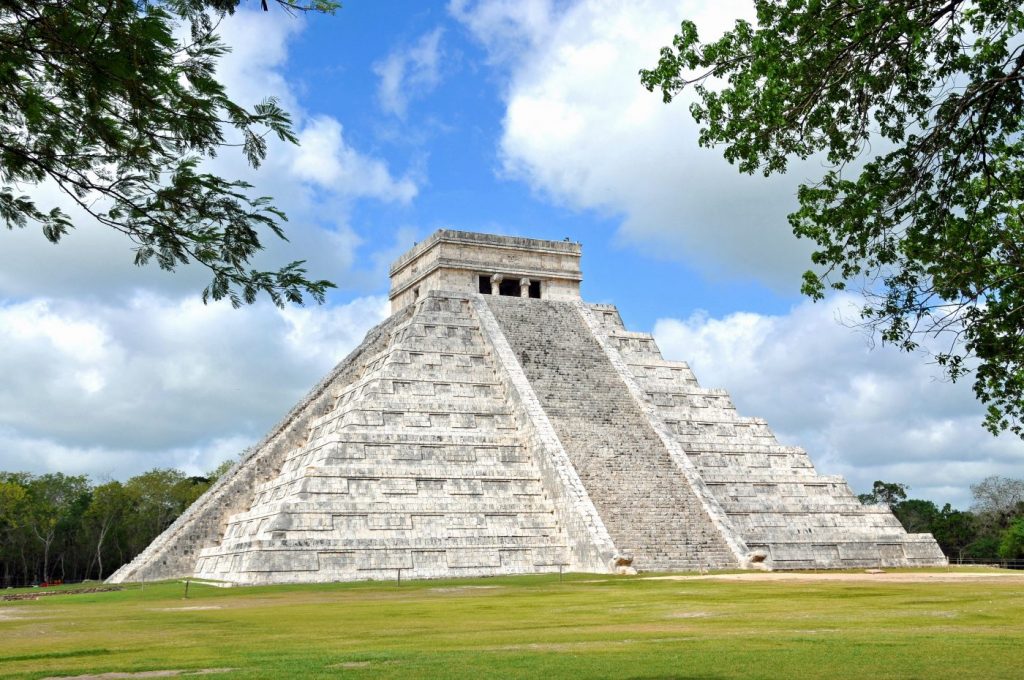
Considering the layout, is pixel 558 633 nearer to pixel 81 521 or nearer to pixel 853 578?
pixel 853 578

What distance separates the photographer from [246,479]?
98.0ft

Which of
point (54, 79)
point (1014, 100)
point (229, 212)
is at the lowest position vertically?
point (229, 212)

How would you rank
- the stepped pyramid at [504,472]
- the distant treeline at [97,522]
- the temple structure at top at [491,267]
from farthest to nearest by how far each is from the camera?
the distant treeline at [97,522], the temple structure at top at [491,267], the stepped pyramid at [504,472]

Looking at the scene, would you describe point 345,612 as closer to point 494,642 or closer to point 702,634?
point 494,642

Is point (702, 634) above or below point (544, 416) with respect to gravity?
below

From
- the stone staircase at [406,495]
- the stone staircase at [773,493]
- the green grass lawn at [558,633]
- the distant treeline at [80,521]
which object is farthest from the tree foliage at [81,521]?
the green grass lawn at [558,633]

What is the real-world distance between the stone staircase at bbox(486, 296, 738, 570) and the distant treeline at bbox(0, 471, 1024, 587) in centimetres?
2435

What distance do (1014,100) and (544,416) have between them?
19959 millimetres

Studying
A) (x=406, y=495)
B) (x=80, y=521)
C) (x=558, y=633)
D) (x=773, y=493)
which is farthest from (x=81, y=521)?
(x=558, y=633)

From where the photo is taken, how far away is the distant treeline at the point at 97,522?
4712 cm

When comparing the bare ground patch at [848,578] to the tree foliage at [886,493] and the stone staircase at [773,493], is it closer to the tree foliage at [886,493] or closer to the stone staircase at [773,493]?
the stone staircase at [773,493]

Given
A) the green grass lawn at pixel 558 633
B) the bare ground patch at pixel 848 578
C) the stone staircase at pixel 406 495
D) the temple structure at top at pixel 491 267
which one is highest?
the temple structure at top at pixel 491 267

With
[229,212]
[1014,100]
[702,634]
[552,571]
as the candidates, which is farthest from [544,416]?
[229,212]

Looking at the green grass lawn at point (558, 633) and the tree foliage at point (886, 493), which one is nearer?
the green grass lawn at point (558, 633)
